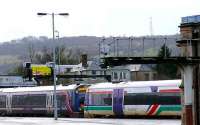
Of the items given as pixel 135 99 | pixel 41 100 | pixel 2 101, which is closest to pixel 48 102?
pixel 41 100

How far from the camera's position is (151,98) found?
51.3 metres

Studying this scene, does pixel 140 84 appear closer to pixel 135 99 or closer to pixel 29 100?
pixel 135 99

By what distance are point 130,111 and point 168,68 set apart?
5579cm

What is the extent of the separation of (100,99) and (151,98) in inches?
234

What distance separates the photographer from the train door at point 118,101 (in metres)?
53.8

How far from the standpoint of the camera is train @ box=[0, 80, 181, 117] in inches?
1975

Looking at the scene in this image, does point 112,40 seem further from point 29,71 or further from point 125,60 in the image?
point 29,71

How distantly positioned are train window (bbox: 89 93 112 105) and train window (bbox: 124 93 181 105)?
6.29ft

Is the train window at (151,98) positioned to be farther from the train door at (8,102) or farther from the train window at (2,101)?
the train window at (2,101)

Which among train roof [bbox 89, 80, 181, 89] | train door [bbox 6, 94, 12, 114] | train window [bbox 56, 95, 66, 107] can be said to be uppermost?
train roof [bbox 89, 80, 181, 89]

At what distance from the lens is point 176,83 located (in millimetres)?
49125

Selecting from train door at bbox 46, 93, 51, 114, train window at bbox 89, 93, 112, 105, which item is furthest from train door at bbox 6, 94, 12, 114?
train window at bbox 89, 93, 112, 105

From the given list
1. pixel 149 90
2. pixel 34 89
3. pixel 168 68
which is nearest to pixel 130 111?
pixel 149 90

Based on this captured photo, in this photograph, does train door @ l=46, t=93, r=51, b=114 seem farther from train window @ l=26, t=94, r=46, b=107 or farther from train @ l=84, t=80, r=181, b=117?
train @ l=84, t=80, r=181, b=117
